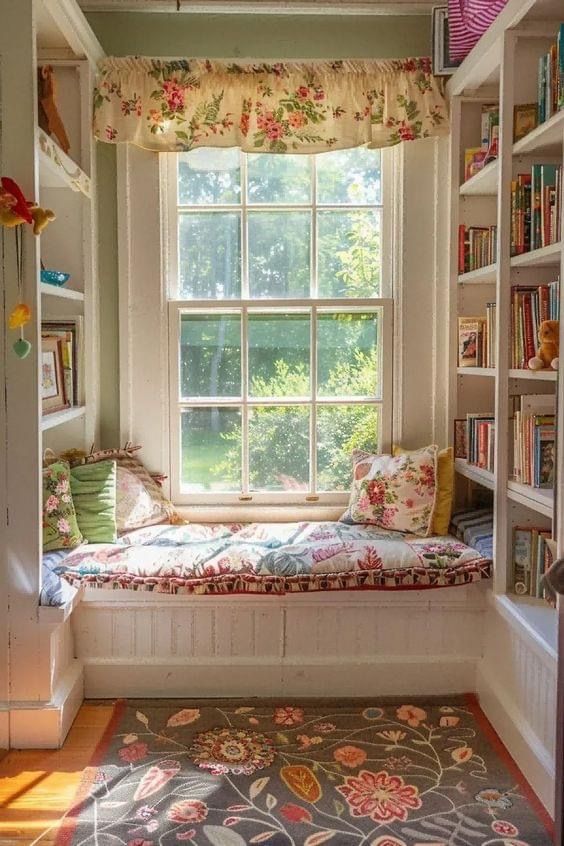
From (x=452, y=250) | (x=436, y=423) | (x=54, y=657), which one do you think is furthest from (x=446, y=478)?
(x=54, y=657)

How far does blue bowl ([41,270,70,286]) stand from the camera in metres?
3.26

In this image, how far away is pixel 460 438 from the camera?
→ 368 centimetres

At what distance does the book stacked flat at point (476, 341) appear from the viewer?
3369 millimetres

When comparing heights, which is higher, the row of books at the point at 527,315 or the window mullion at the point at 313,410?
the row of books at the point at 527,315

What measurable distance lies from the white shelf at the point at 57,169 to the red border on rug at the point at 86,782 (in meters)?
2.03

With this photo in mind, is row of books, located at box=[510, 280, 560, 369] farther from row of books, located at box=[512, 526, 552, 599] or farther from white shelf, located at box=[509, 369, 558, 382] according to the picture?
row of books, located at box=[512, 526, 552, 599]

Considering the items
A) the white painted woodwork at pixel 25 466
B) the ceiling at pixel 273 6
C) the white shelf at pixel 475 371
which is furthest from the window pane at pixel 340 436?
the ceiling at pixel 273 6

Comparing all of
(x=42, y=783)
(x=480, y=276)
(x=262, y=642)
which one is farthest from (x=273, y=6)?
(x=42, y=783)

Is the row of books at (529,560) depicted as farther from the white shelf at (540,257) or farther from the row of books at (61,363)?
the row of books at (61,363)

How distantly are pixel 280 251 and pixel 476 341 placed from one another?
3.21 feet

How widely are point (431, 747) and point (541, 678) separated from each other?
49cm

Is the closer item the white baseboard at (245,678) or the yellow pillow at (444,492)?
the white baseboard at (245,678)

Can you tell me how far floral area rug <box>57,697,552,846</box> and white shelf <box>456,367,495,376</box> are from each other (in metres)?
1.28

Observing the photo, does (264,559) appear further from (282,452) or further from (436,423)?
(436,423)
